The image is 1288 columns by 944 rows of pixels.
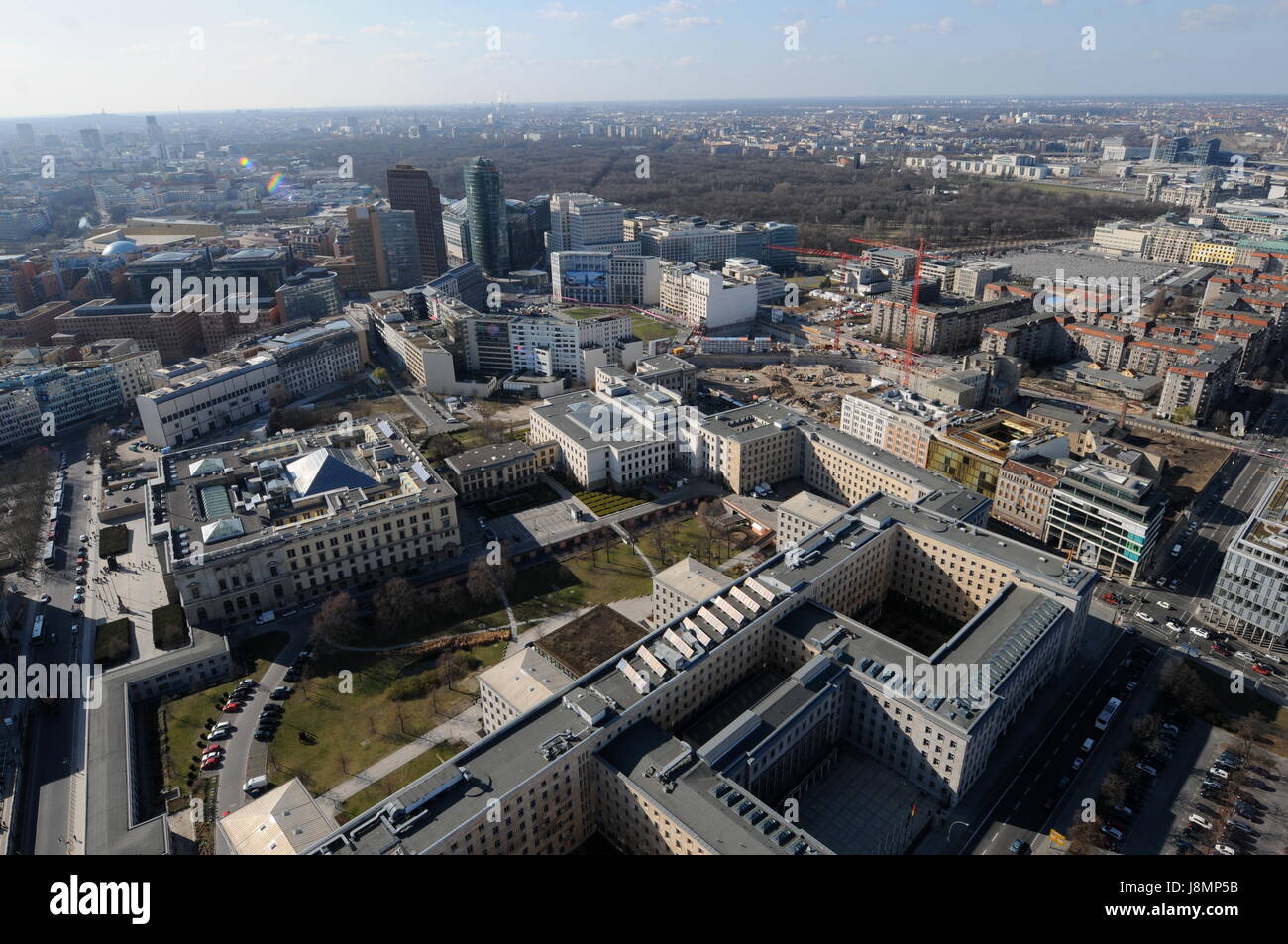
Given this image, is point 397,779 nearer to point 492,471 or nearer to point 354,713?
point 354,713

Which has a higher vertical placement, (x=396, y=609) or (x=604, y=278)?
(x=604, y=278)

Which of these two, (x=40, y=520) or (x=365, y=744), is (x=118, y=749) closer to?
(x=365, y=744)

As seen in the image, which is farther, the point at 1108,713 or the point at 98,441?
the point at 98,441

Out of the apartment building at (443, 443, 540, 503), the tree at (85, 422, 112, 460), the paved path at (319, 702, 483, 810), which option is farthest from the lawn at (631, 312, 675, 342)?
the paved path at (319, 702, 483, 810)

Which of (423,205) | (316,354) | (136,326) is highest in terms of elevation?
(423,205)

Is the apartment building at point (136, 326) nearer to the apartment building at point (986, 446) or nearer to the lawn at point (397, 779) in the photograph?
the lawn at point (397, 779)

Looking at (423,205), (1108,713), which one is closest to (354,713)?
(1108,713)

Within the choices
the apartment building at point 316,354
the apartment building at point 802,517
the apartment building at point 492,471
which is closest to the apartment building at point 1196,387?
the apartment building at point 802,517
